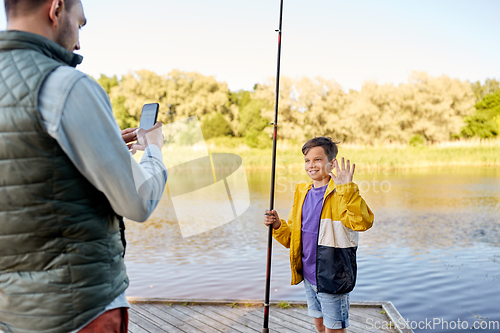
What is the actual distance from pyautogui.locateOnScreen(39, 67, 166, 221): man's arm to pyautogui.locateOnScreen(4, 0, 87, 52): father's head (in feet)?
0.47

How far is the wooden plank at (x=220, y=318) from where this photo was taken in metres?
3.03

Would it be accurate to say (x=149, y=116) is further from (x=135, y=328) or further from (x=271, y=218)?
(x=135, y=328)

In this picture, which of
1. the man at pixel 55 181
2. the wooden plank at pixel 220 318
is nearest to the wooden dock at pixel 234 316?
the wooden plank at pixel 220 318

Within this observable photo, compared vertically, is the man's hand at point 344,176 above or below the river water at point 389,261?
above

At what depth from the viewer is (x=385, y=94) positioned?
31.9m

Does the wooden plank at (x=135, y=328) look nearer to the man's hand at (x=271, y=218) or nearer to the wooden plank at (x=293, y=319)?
the wooden plank at (x=293, y=319)

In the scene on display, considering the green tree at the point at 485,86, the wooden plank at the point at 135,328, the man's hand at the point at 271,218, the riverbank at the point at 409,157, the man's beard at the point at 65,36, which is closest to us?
the man's beard at the point at 65,36

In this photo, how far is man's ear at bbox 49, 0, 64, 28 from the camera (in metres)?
0.93

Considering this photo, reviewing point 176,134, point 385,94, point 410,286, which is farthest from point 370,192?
point 385,94

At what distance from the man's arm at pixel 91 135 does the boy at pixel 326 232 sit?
1.52 meters

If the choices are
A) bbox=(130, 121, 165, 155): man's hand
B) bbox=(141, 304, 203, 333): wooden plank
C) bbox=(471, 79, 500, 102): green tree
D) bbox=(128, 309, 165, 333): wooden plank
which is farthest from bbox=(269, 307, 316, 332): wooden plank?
bbox=(471, 79, 500, 102): green tree

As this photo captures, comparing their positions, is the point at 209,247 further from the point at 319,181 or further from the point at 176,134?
the point at 176,134

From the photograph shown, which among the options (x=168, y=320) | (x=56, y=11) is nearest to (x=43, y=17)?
(x=56, y=11)

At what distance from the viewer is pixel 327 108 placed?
3181 centimetres
